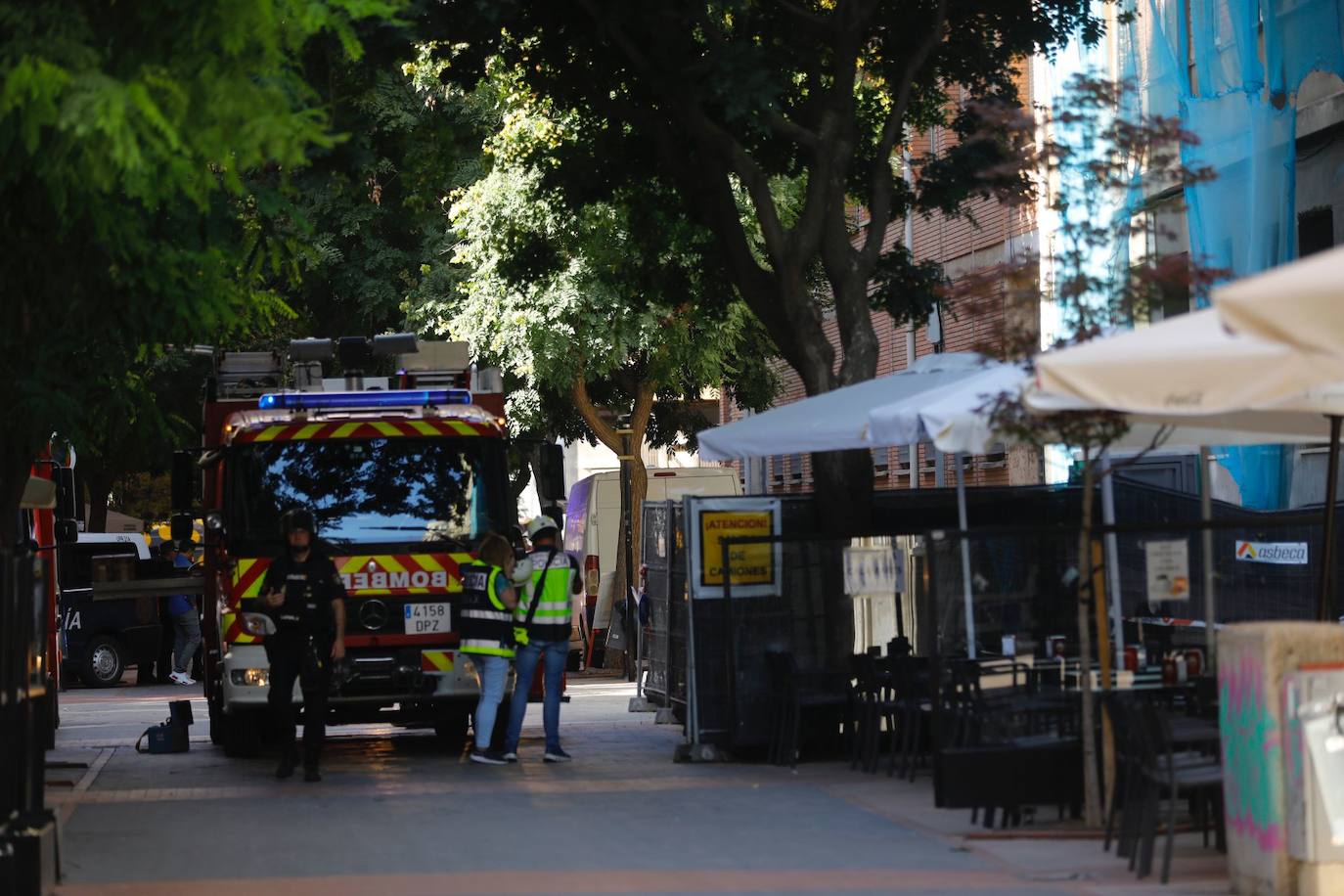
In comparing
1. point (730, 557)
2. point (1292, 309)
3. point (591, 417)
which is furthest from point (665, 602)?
point (591, 417)

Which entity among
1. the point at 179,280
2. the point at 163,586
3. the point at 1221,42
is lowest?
the point at 163,586

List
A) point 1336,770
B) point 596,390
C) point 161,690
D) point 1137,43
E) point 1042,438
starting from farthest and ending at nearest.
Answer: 1. point 596,390
2. point 161,690
3. point 1137,43
4. point 1042,438
5. point 1336,770

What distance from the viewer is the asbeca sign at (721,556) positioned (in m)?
16.2

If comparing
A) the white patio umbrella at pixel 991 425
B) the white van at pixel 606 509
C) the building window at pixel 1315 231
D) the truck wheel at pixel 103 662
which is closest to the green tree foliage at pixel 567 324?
the white van at pixel 606 509

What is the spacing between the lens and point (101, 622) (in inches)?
1294

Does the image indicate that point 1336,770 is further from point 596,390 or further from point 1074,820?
point 596,390

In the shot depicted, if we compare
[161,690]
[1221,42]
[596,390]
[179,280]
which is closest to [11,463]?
[179,280]

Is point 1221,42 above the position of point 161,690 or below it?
above

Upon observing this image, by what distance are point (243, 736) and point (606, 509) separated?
15.2 m

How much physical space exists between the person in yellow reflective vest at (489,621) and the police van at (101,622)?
54.0 feet

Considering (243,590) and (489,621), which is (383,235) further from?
(489,621)

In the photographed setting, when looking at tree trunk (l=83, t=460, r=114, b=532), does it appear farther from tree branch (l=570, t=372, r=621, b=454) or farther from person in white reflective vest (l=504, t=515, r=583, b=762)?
person in white reflective vest (l=504, t=515, r=583, b=762)

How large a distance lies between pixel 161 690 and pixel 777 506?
56.5ft

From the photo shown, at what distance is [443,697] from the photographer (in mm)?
17031
